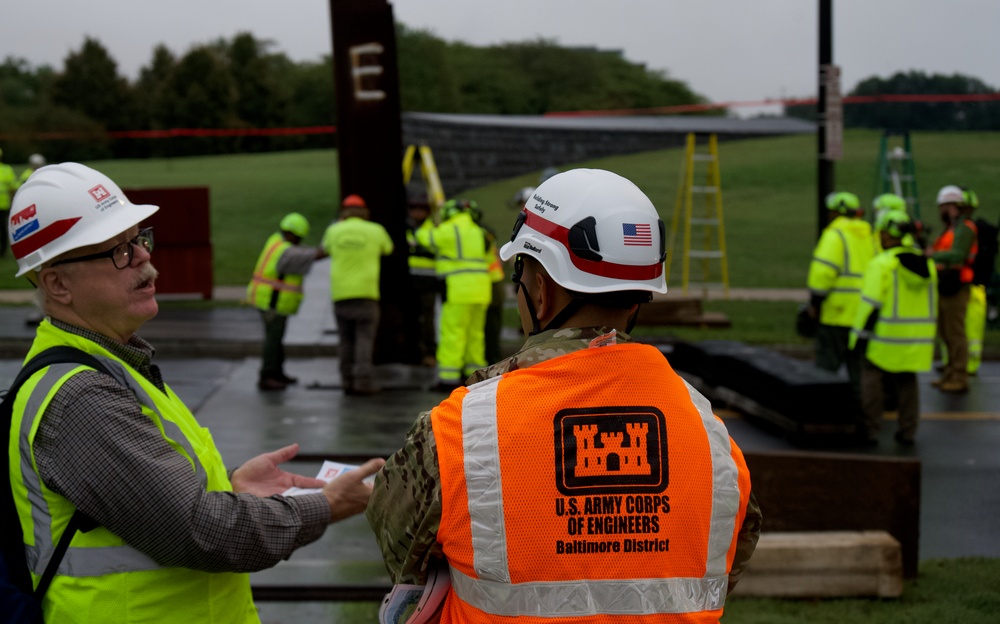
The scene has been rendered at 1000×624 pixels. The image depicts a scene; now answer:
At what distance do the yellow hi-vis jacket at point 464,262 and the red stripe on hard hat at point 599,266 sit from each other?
9.40m

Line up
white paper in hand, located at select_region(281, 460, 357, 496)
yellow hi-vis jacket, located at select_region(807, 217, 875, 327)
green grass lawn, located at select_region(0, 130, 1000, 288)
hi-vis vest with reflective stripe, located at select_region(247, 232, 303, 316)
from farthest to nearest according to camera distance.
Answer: green grass lawn, located at select_region(0, 130, 1000, 288) < hi-vis vest with reflective stripe, located at select_region(247, 232, 303, 316) < yellow hi-vis jacket, located at select_region(807, 217, 875, 327) < white paper in hand, located at select_region(281, 460, 357, 496)

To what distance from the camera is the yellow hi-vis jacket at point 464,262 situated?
11.7 metres

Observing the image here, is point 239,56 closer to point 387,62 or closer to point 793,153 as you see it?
point 793,153

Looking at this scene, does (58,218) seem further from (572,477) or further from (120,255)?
(572,477)

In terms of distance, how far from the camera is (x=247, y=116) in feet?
182

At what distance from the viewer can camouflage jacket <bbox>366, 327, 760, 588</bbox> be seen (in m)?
2.18

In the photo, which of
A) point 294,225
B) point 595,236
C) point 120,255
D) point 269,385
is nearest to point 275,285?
point 294,225

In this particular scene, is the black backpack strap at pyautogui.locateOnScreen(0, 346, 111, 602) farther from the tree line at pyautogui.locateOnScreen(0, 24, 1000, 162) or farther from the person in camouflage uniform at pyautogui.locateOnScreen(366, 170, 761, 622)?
the tree line at pyautogui.locateOnScreen(0, 24, 1000, 162)

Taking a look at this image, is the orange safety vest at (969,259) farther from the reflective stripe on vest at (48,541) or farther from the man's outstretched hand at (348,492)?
the reflective stripe on vest at (48,541)

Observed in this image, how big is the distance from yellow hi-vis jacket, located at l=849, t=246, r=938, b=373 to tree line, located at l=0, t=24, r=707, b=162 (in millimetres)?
42553

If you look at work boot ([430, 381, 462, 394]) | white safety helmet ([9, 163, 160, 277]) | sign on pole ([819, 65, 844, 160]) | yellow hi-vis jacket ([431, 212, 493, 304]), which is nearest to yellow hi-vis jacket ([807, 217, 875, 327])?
yellow hi-vis jacket ([431, 212, 493, 304])

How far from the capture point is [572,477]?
2166 mm

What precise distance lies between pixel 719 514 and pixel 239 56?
57591 mm

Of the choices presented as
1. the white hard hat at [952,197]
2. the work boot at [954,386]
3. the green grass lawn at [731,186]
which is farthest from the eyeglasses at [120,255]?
the green grass lawn at [731,186]
